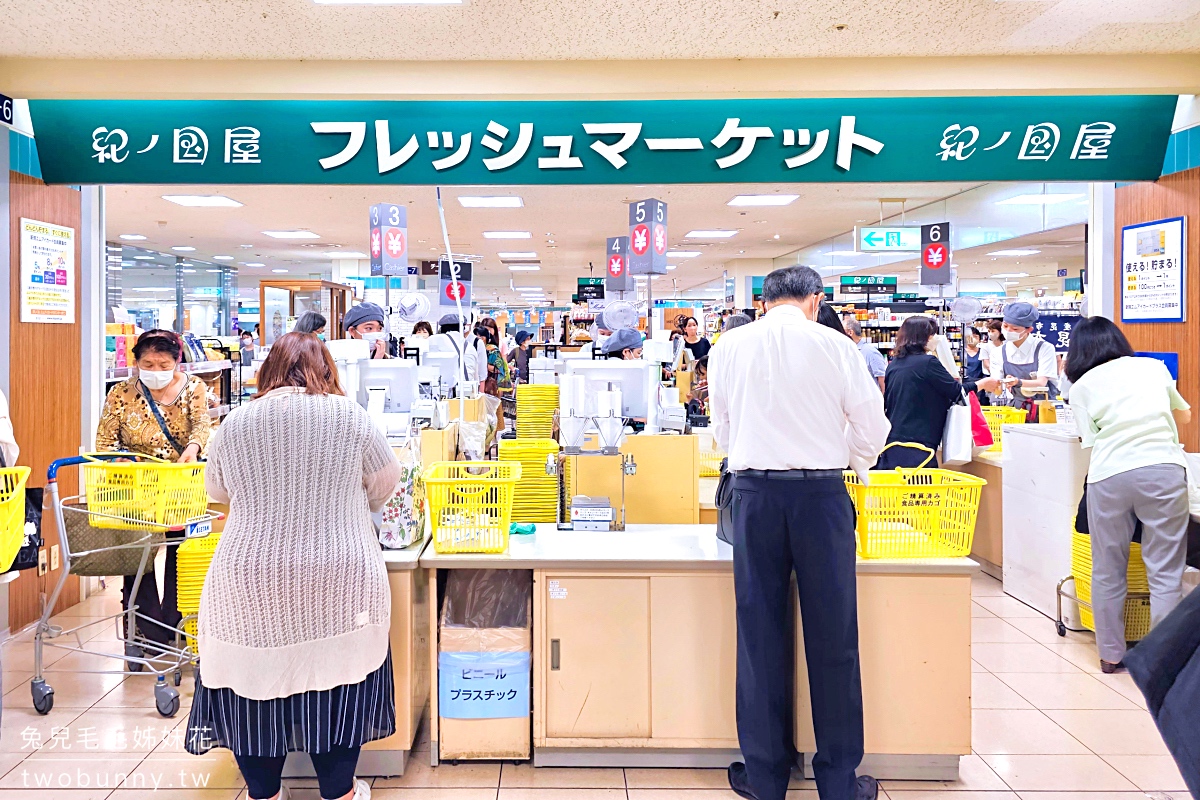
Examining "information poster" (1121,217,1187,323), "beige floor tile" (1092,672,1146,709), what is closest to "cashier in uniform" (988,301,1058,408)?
"information poster" (1121,217,1187,323)

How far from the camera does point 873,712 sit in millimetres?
3012

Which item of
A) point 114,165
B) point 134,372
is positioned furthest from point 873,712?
point 114,165

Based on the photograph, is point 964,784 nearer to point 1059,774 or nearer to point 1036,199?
point 1059,774

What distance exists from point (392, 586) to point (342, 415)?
0.86 meters

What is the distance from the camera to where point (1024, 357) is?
8.03 m

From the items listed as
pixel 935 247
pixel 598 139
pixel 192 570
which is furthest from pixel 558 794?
pixel 935 247

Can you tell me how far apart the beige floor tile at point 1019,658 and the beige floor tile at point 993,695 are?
13 centimetres

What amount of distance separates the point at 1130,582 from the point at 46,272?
19.6 feet

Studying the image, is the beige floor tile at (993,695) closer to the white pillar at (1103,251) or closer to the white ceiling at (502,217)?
the white pillar at (1103,251)

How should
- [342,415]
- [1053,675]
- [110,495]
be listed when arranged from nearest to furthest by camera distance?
[342,415] < [110,495] < [1053,675]

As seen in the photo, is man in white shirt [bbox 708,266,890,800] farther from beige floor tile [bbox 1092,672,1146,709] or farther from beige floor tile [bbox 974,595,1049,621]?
beige floor tile [bbox 974,595,1049,621]

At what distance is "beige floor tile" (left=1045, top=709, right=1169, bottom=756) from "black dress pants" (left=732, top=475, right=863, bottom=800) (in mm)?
1308

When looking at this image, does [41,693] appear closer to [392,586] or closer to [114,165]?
[392,586]

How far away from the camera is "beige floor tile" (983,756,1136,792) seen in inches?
120
